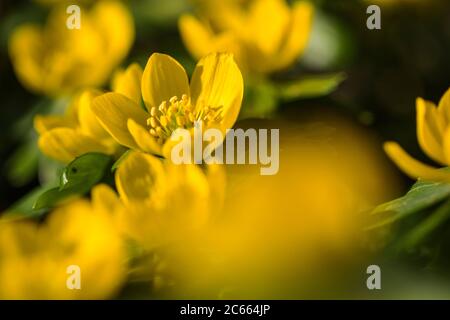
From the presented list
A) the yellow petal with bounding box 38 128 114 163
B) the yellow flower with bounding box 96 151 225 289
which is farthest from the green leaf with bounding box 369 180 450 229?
the yellow petal with bounding box 38 128 114 163

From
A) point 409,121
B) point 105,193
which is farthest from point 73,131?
point 409,121

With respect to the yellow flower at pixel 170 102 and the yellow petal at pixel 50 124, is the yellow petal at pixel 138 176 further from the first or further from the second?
the yellow petal at pixel 50 124

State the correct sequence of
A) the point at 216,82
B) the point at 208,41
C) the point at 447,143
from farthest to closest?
the point at 208,41 < the point at 216,82 < the point at 447,143

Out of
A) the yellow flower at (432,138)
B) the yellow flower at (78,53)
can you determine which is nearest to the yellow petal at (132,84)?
the yellow flower at (432,138)

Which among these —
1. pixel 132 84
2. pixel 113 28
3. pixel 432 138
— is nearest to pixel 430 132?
pixel 432 138

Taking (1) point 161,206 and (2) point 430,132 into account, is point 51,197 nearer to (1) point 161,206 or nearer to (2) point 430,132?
(1) point 161,206
